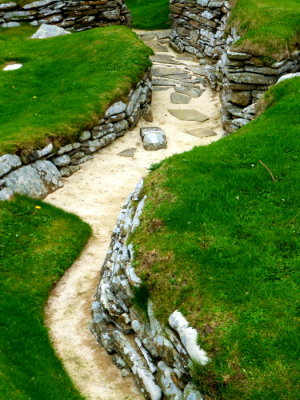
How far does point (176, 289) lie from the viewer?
10.3m

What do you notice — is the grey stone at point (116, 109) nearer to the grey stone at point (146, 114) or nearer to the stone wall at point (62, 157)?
the stone wall at point (62, 157)

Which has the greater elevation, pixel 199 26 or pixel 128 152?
pixel 199 26

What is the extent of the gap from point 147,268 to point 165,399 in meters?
2.62

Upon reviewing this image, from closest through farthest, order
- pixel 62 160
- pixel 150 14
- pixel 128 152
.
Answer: pixel 62 160
pixel 128 152
pixel 150 14

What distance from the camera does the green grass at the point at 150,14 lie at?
1684 inches

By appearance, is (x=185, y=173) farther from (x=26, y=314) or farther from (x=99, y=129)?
(x=99, y=129)

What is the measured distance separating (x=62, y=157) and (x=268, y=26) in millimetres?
11463

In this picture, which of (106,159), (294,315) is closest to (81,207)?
(106,159)

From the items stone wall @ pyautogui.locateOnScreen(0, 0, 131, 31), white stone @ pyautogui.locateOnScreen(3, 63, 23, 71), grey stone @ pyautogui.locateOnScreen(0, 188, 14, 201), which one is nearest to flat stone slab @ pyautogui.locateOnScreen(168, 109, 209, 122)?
white stone @ pyautogui.locateOnScreen(3, 63, 23, 71)

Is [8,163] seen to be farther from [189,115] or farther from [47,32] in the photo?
[47,32]

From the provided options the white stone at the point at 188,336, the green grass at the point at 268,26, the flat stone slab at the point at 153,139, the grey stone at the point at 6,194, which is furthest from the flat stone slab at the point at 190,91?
the white stone at the point at 188,336

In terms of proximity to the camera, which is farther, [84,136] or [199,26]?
[199,26]

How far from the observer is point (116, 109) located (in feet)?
71.7

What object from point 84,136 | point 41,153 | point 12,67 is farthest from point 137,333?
point 12,67
